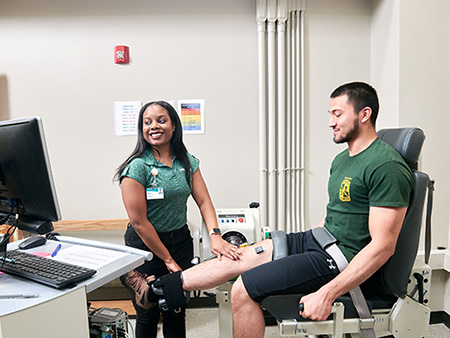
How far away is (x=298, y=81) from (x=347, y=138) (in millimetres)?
1152

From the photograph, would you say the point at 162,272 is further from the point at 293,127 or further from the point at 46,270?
the point at 293,127

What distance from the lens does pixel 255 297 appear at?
1.36m

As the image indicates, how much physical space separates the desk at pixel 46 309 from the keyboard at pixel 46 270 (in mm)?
21

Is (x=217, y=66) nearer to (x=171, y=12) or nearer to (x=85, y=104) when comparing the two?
(x=171, y=12)

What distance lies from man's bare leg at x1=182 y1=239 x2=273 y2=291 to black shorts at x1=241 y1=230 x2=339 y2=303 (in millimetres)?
146

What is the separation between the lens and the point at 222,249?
1.64 metres

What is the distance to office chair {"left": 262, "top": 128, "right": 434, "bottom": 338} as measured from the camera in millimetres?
1307

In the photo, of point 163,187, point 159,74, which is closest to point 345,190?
point 163,187

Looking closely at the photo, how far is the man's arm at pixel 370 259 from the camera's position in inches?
50.8

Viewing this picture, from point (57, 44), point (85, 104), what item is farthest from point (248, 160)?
point (57, 44)

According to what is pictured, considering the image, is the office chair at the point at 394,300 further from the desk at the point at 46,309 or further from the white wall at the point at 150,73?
the white wall at the point at 150,73

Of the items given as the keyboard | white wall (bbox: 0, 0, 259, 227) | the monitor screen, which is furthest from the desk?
white wall (bbox: 0, 0, 259, 227)

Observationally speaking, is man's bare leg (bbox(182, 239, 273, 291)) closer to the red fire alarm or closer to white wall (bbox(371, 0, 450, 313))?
white wall (bbox(371, 0, 450, 313))

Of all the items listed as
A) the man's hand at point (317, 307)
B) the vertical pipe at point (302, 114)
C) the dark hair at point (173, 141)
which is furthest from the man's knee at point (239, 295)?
the vertical pipe at point (302, 114)
